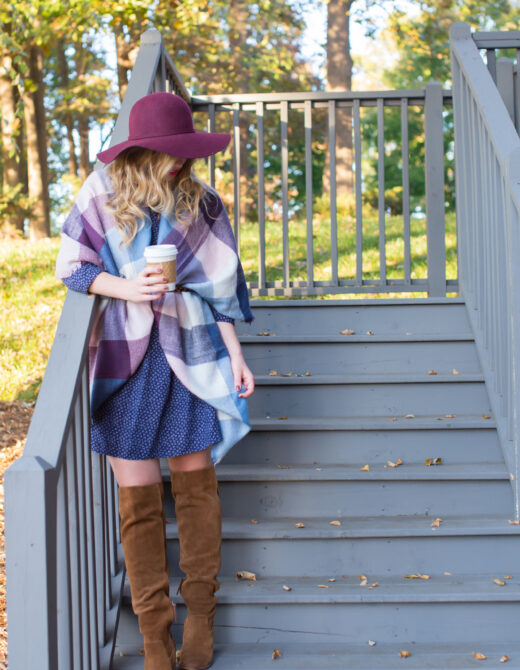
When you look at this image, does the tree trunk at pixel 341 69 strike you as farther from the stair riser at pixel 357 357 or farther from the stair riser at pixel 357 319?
the stair riser at pixel 357 357

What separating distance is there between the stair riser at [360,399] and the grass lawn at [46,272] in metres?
2.77

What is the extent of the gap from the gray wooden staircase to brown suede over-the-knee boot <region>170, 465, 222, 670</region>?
108mm

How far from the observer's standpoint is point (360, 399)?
131 inches

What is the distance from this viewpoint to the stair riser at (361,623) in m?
2.53

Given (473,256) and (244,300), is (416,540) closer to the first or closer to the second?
(244,300)

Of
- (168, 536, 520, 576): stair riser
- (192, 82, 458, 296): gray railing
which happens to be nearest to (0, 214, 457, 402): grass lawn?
(192, 82, 458, 296): gray railing

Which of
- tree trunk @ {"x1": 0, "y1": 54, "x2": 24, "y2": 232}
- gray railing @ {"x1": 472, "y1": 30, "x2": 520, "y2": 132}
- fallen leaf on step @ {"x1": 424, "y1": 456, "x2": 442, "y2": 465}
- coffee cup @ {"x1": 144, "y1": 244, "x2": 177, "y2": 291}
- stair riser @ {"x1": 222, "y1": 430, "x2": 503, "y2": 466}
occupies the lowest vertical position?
fallen leaf on step @ {"x1": 424, "y1": 456, "x2": 442, "y2": 465}

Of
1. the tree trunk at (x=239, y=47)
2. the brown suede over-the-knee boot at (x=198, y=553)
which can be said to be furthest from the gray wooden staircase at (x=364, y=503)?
the tree trunk at (x=239, y=47)

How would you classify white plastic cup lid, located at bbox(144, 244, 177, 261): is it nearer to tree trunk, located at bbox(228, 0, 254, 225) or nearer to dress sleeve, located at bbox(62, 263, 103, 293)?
dress sleeve, located at bbox(62, 263, 103, 293)

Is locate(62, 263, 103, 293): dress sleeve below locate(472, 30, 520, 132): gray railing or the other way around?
below

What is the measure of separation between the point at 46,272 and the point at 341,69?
7347 millimetres

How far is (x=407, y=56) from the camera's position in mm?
25859

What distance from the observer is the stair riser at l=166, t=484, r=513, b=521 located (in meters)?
2.88

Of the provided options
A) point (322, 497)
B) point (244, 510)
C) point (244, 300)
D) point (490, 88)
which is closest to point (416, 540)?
point (322, 497)
